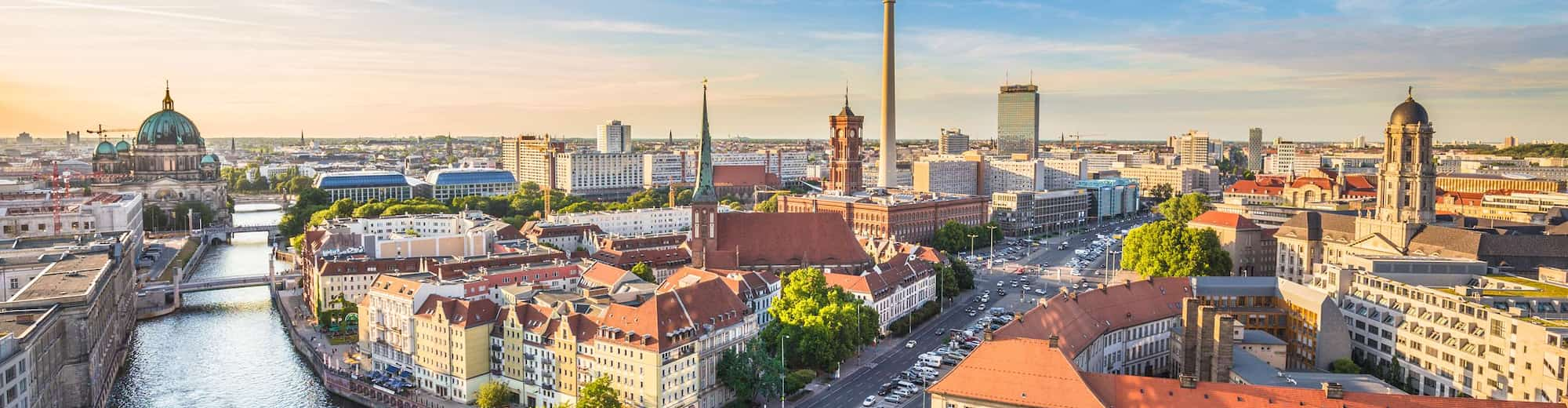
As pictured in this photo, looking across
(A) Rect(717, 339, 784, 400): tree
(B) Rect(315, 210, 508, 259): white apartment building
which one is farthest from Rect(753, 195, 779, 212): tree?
(A) Rect(717, 339, 784, 400): tree

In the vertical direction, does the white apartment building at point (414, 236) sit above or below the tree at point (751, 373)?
above

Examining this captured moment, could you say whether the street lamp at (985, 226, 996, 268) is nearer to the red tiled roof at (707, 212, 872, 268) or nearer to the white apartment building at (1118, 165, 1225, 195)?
the red tiled roof at (707, 212, 872, 268)

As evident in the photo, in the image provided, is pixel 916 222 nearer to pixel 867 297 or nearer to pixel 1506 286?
pixel 867 297

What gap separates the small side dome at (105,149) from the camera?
150 metres

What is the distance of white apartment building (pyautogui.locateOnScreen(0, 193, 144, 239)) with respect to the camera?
86.2 m

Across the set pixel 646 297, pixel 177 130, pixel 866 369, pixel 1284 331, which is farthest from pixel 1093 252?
pixel 177 130

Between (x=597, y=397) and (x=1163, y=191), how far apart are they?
5611 inches

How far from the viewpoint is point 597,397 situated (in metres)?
39.0

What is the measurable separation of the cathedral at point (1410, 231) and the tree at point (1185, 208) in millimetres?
33855

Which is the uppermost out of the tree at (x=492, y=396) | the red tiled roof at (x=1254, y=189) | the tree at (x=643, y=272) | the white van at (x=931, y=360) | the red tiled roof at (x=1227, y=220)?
the red tiled roof at (x=1254, y=189)

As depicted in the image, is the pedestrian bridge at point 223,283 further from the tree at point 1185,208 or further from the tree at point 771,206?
the tree at point 1185,208

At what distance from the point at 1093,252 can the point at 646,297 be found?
194 ft

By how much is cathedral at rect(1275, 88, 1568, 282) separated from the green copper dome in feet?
432

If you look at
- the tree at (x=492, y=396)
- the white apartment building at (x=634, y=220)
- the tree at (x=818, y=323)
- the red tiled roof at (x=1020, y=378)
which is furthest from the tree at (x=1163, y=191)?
the red tiled roof at (x=1020, y=378)
